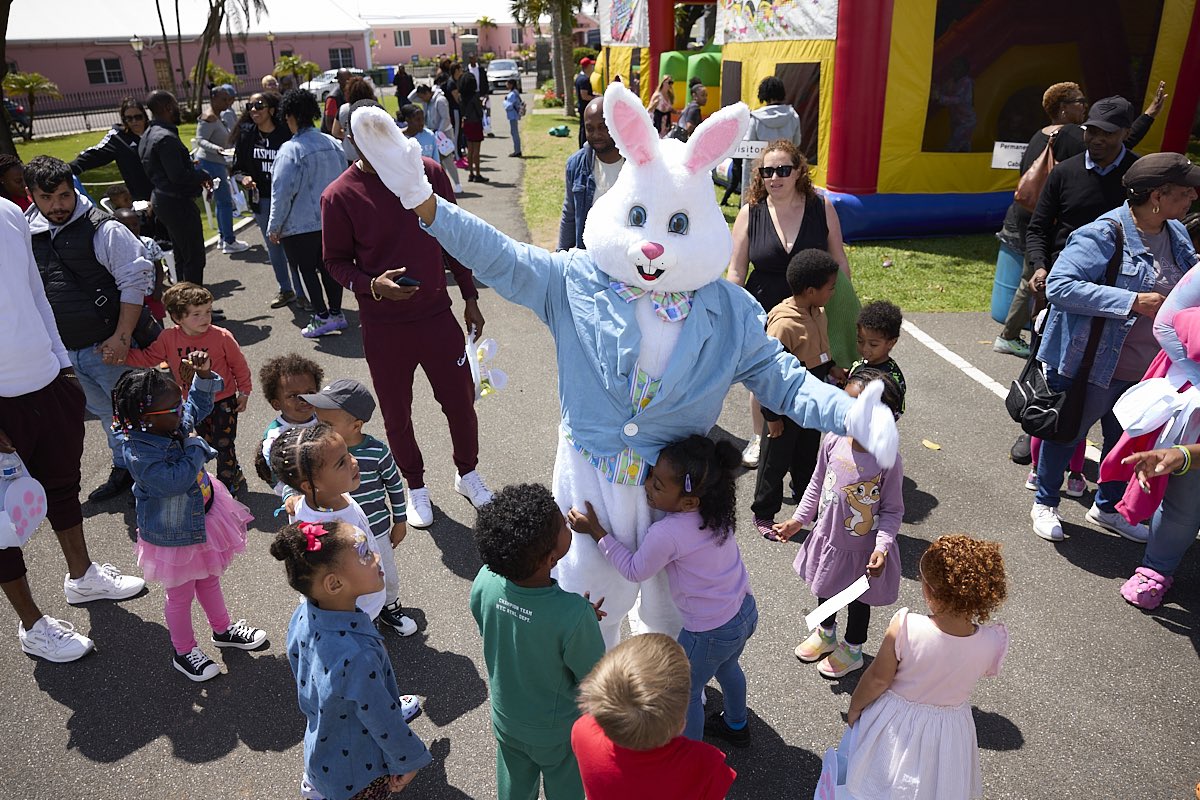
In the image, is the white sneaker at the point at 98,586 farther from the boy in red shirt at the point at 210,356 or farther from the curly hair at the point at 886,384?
the curly hair at the point at 886,384

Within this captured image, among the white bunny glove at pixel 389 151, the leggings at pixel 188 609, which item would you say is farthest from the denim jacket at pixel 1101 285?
the leggings at pixel 188 609

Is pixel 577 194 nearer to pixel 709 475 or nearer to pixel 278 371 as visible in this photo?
pixel 278 371

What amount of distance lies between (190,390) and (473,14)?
251 feet

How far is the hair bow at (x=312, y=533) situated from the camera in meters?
2.46

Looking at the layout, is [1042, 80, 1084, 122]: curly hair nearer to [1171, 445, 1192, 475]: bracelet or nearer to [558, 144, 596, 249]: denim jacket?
[558, 144, 596, 249]: denim jacket

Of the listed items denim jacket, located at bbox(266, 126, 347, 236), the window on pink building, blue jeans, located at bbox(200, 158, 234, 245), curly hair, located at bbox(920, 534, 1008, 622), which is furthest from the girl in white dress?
the window on pink building

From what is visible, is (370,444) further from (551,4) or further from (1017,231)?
(551,4)

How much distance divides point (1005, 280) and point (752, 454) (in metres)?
3.54

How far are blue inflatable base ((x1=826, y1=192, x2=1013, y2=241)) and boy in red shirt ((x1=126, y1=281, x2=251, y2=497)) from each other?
729cm

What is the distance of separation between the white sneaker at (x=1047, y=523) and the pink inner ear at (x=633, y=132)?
3.30 m

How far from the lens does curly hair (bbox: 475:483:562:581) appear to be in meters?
2.32

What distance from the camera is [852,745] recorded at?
263 centimetres

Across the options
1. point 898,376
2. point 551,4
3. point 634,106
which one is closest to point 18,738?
point 634,106

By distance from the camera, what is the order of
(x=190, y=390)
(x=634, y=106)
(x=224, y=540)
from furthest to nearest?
(x=190, y=390) < (x=224, y=540) < (x=634, y=106)
